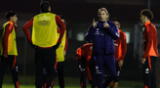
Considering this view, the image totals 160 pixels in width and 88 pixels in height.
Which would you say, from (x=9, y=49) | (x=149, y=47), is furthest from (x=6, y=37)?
(x=149, y=47)

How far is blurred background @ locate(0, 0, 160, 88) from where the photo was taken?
64.7 feet

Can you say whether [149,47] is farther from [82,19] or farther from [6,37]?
[82,19]

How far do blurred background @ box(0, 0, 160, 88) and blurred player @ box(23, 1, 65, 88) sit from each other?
9.98m

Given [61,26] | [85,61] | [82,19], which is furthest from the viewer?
[82,19]

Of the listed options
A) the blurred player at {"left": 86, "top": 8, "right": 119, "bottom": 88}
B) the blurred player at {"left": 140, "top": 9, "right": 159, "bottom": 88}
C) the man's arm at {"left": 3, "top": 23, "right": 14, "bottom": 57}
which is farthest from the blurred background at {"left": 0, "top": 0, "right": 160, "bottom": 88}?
the blurred player at {"left": 86, "top": 8, "right": 119, "bottom": 88}

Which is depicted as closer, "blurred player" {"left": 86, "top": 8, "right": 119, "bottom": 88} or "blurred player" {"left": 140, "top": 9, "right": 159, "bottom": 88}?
"blurred player" {"left": 86, "top": 8, "right": 119, "bottom": 88}

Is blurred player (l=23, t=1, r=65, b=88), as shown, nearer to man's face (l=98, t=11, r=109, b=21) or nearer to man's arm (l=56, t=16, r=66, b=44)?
man's arm (l=56, t=16, r=66, b=44)

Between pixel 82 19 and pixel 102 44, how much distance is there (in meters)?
10.5

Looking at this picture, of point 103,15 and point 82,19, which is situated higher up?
point 82,19

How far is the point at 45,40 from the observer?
9.56 meters

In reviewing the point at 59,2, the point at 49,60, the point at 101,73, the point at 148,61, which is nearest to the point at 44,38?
the point at 49,60

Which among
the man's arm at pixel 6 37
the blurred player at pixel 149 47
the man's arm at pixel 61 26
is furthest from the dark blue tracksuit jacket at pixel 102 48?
the man's arm at pixel 6 37

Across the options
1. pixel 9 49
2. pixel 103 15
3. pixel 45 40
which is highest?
pixel 103 15

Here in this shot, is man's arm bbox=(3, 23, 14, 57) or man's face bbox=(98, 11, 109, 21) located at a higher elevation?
man's face bbox=(98, 11, 109, 21)
